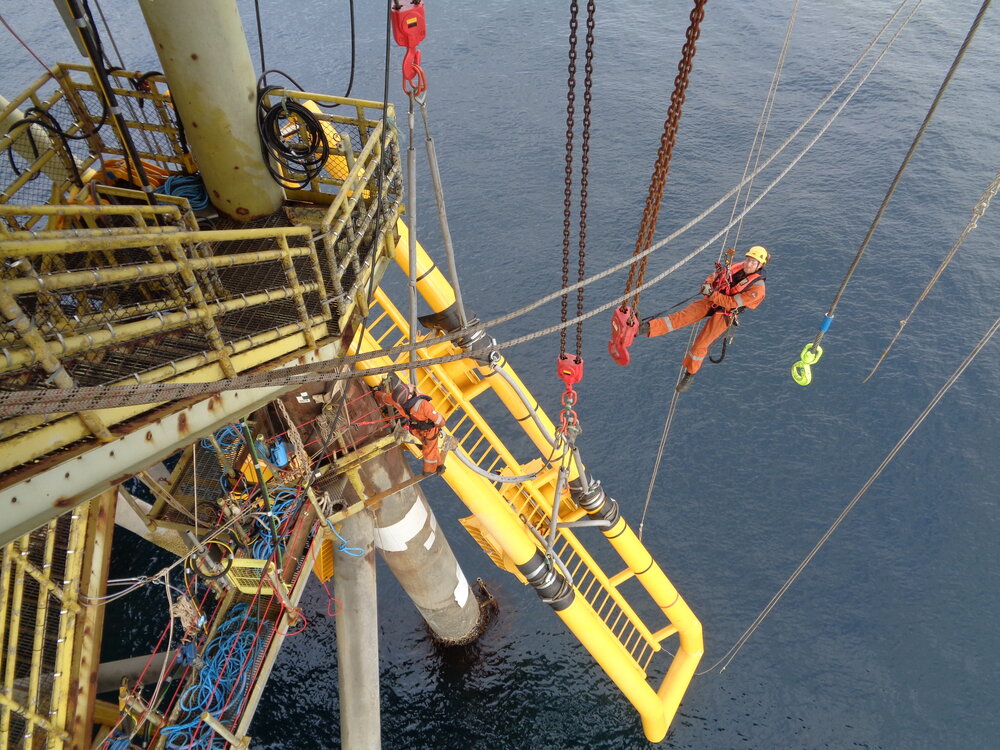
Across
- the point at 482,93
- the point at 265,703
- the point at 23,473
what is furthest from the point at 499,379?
the point at 482,93

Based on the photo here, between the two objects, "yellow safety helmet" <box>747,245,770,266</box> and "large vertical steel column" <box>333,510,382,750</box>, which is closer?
"yellow safety helmet" <box>747,245,770,266</box>

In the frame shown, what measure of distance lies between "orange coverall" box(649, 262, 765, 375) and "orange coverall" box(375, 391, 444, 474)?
3.95m

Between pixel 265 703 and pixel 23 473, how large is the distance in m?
14.9

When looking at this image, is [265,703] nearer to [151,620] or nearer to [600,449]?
[151,620]

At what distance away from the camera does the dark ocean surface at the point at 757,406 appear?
678 inches

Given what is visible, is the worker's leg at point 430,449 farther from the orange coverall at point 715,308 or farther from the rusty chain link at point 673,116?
the orange coverall at point 715,308

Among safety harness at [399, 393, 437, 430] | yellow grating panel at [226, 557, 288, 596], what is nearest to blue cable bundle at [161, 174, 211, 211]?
safety harness at [399, 393, 437, 430]

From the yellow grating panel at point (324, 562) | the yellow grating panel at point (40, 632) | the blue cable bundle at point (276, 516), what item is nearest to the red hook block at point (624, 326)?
the blue cable bundle at point (276, 516)

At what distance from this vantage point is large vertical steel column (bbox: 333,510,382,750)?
12.4m

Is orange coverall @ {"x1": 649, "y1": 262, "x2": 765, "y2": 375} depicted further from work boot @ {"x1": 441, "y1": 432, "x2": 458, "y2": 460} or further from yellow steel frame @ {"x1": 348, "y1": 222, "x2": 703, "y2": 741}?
work boot @ {"x1": 441, "y1": 432, "x2": 458, "y2": 460}

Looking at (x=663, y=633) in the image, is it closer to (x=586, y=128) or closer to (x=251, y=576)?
(x=251, y=576)

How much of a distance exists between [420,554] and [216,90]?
33.8 feet

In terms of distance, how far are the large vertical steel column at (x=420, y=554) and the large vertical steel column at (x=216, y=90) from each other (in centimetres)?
555

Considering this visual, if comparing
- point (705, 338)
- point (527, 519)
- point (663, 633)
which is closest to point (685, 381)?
point (705, 338)
